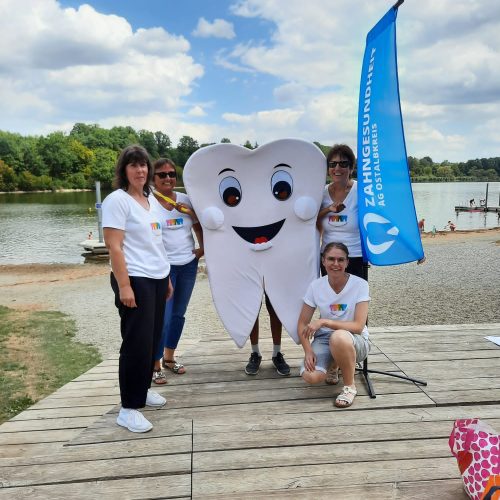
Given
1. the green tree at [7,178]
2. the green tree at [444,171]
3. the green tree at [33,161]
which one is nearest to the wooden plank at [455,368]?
the green tree at [7,178]

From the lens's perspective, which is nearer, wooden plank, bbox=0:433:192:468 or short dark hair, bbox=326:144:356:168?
wooden plank, bbox=0:433:192:468

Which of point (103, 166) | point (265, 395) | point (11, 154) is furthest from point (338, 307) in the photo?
point (103, 166)

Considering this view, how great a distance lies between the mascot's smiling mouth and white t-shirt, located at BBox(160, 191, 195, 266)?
14.5 inches

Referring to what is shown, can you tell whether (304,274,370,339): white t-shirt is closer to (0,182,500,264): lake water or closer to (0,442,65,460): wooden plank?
(0,442,65,460): wooden plank

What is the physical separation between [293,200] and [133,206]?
49.2 inches

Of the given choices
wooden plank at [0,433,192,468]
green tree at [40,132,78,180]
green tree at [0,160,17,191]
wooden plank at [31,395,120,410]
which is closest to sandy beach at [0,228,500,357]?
wooden plank at [31,395,120,410]

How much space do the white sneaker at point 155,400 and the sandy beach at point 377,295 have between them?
3866mm

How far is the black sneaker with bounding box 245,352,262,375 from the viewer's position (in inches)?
131

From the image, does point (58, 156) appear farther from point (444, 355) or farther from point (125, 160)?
point (444, 355)

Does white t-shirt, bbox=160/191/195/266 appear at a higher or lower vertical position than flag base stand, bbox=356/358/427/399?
higher

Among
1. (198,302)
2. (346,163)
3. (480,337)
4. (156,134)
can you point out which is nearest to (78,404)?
(346,163)

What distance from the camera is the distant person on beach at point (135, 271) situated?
2426mm

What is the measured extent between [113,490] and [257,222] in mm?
1911

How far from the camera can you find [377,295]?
10.3 meters
